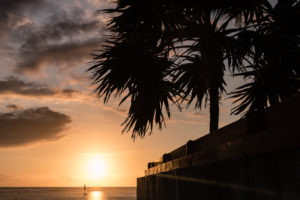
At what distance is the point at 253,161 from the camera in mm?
2646

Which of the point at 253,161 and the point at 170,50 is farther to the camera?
the point at 170,50

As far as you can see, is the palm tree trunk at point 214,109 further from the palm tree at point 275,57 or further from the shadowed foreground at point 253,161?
the shadowed foreground at point 253,161

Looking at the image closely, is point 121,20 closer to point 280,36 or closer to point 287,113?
point 280,36

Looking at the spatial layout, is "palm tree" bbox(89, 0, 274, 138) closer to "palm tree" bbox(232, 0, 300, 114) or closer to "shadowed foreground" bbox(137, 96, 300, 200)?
"palm tree" bbox(232, 0, 300, 114)

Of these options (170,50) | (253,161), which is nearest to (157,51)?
(170,50)

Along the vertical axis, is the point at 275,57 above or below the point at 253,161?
above

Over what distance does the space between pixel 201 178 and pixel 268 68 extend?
4.28 meters

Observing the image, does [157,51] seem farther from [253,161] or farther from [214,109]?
[253,161]

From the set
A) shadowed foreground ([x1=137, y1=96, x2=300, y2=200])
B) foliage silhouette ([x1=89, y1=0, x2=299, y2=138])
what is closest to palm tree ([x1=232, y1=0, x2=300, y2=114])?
foliage silhouette ([x1=89, y1=0, x2=299, y2=138])

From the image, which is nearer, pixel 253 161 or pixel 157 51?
pixel 253 161

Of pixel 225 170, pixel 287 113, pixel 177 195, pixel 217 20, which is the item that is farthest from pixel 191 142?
pixel 217 20

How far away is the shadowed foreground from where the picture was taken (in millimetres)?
2207

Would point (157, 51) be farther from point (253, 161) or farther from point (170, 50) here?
point (253, 161)

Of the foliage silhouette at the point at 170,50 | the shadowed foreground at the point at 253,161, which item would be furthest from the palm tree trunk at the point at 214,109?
the shadowed foreground at the point at 253,161
